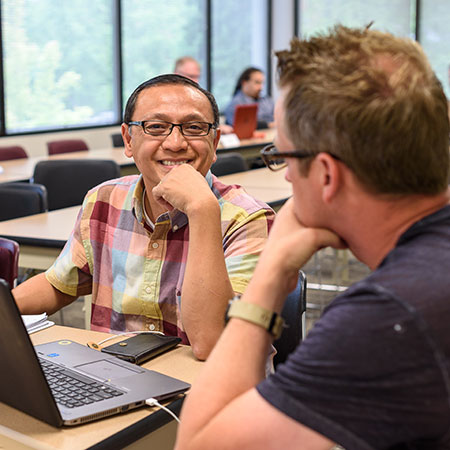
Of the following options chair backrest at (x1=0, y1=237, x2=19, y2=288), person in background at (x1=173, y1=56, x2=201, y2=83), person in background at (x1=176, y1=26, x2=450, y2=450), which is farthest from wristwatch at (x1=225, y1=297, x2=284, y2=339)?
person in background at (x1=173, y1=56, x2=201, y2=83)

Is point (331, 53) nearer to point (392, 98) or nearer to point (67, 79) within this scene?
point (392, 98)

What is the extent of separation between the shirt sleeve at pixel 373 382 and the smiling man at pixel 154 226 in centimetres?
79

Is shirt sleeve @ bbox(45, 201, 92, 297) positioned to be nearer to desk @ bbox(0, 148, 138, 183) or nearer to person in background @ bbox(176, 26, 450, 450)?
person in background @ bbox(176, 26, 450, 450)

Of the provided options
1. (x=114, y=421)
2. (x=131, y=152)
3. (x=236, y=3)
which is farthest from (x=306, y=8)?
(x=114, y=421)

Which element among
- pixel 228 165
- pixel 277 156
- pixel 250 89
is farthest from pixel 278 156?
pixel 250 89

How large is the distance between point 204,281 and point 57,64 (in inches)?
257

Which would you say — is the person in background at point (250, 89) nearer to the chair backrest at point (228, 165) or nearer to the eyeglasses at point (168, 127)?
the chair backrest at point (228, 165)

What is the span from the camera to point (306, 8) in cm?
1130

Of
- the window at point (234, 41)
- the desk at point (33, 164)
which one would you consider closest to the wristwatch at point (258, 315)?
the desk at point (33, 164)

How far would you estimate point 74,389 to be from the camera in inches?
54.4

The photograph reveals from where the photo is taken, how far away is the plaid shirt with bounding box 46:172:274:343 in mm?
1815

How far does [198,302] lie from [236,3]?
364 inches

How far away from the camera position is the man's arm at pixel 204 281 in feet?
5.30

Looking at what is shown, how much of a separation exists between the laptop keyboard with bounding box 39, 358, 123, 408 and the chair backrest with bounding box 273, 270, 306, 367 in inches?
23.9
